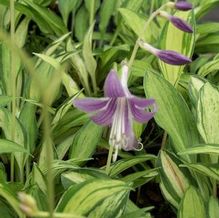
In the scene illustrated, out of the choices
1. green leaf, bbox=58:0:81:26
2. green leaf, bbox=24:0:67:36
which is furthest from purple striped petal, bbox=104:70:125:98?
green leaf, bbox=58:0:81:26

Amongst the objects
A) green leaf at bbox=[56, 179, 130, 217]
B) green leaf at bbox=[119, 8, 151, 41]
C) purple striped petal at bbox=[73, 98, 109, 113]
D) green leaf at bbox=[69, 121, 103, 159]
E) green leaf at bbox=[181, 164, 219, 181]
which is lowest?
green leaf at bbox=[69, 121, 103, 159]

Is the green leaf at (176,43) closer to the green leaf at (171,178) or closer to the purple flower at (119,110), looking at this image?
the green leaf at (171,178)

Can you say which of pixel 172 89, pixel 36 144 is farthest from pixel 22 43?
pixel 172 89

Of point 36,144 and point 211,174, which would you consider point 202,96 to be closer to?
point 211,174

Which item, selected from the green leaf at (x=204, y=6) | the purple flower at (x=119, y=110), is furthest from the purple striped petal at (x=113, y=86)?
the green leaf at (x=204, y=6)

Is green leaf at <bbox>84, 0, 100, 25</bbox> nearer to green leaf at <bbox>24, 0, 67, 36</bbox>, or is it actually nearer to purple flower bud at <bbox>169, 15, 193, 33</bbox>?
green leaf at <bbox>24, 0, 67, 36</bbox>
